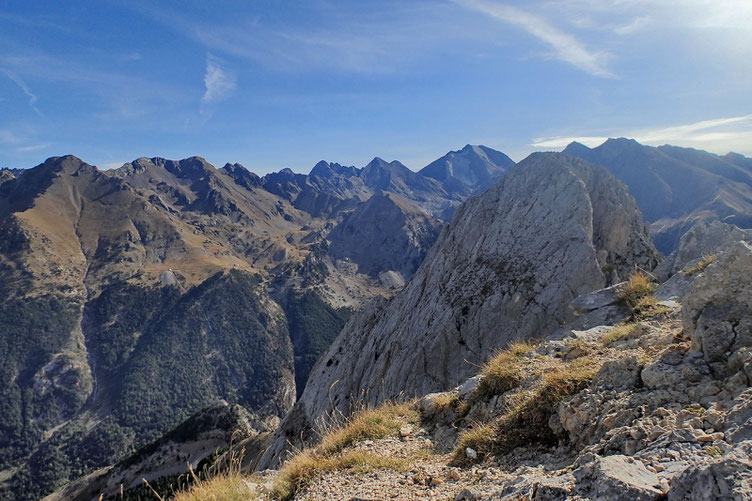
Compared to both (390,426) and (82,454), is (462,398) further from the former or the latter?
(82,454)

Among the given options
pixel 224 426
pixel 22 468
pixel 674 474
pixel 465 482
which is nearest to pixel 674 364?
pixel 674 474

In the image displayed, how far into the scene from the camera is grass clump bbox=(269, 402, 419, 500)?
24.5 ft

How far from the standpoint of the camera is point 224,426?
10762 cm

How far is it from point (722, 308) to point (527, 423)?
186 inches

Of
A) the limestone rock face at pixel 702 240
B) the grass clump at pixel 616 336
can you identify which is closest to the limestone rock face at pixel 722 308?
the grass clump at pixel 616 336

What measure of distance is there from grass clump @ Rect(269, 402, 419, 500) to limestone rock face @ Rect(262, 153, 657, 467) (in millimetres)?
18060

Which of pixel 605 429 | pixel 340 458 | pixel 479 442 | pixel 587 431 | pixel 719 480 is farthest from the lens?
pixel 340 458

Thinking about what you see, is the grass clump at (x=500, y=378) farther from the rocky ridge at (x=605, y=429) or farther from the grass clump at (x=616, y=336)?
the grass clump at (x=616, y=336)

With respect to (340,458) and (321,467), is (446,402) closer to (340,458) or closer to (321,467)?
(340,458)

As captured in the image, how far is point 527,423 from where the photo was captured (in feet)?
25.5

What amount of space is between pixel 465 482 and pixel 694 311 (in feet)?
20.3

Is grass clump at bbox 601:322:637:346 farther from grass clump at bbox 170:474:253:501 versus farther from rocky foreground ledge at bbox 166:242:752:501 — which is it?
grass clump at bbox 170:474:253:501

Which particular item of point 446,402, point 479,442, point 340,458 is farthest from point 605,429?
point 340,458

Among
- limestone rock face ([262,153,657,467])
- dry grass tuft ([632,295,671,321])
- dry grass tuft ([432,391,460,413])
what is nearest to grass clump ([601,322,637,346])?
dry grass tuft ([632,295,671,321])
